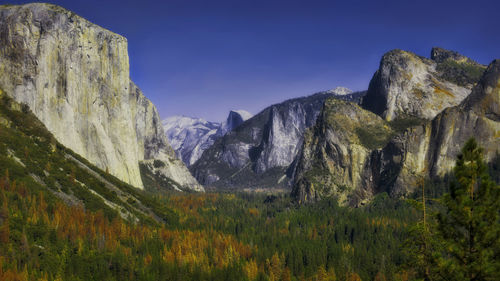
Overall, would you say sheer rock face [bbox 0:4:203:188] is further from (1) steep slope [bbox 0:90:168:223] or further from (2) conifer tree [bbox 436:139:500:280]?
(2) conifer tree [bbox 436:139:500:280]

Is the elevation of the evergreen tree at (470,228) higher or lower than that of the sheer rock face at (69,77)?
lower

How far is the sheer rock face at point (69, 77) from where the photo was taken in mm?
153000

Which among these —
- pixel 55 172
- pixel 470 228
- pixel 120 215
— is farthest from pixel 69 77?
pixel 470 228

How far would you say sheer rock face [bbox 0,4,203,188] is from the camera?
6024 inches

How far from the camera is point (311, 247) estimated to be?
122062 millimetres

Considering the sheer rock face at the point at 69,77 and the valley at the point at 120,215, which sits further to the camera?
the sheer rock face at the point at 69,77

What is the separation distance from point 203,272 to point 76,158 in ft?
254

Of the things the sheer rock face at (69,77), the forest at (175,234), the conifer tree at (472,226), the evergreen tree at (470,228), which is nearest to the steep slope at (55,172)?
the forest at (175,234)

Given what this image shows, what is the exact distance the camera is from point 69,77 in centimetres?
16512

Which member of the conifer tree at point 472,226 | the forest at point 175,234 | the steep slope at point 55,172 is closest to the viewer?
the conifer tree at point 472,226

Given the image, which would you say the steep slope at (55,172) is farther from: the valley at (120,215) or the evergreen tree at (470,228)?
the evergreen tree at (470,228)

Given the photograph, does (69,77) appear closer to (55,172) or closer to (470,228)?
(55,172)

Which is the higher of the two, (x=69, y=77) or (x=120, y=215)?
(x=69, y=77)

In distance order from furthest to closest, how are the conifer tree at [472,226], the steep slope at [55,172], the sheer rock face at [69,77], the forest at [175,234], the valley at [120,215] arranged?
the sheer rock face at [69,77] → the steep slope at [55,172] → the valley at [120,215] → the forest at [175,234] → the conifer tree at [472,226]
